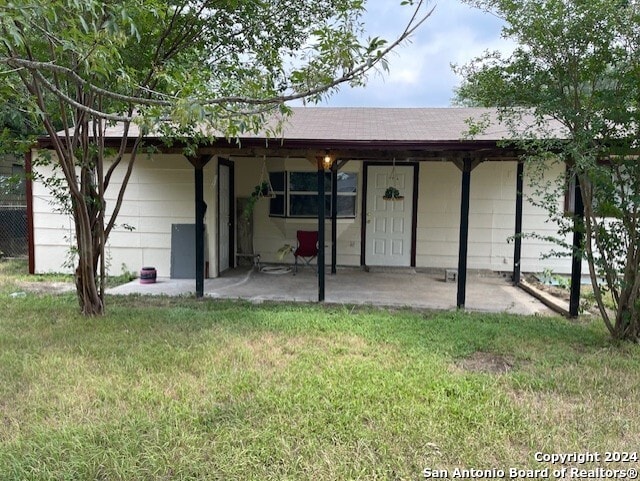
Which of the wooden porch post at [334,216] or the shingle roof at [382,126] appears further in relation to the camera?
the wooden porch post at [334,216]

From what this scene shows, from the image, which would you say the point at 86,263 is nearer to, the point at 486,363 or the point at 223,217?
the point at 223,217

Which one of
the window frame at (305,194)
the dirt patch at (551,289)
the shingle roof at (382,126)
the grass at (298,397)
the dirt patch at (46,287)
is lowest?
the grass at (298,397)

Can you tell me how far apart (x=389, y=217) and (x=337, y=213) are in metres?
1.06

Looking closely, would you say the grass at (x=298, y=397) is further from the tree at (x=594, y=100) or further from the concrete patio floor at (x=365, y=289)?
the concrete patio floor at (x=365, y=289)

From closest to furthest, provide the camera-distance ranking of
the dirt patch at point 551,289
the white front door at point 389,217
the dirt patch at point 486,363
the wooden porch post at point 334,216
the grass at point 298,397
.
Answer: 1. the grass at point 298,397
2. the dirt patch at point 486,363
3. the dirt patch at point 551,289
4. the wooden porch post at point 334,216
5. the white front door at point 389,217

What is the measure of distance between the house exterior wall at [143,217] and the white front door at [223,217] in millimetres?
323

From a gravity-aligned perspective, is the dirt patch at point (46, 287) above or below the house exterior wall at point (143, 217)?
below

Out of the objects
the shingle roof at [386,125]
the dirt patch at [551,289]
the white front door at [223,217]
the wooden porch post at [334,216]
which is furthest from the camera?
the wooden porch post at [334,216]

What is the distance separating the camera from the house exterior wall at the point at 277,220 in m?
7.78

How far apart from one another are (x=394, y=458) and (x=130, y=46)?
175 inches

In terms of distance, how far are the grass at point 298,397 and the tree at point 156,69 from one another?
1724mm

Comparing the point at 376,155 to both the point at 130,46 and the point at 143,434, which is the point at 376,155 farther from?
the point at 143,434

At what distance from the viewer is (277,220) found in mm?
9047

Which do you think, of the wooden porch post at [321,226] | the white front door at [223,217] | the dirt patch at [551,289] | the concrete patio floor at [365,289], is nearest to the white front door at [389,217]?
the concrete patio floor at [365,289]
